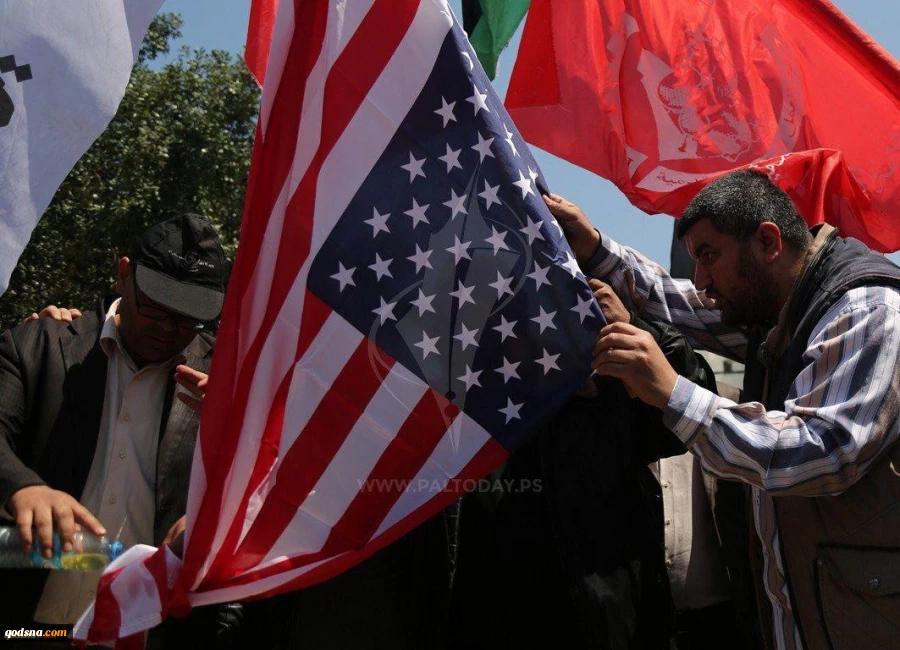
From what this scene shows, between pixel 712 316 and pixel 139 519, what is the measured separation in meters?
2.23

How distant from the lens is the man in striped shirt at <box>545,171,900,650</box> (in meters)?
2.78

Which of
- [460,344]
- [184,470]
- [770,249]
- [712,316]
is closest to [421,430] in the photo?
[460,344]

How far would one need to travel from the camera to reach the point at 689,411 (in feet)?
9.51

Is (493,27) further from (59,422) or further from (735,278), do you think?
(59,422)

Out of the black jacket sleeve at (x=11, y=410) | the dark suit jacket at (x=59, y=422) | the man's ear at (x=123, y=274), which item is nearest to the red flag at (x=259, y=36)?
the man's ear at (x=123, y=274)

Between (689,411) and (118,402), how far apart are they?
2.04 meters

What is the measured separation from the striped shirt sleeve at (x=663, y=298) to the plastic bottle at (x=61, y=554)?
78.2 inches

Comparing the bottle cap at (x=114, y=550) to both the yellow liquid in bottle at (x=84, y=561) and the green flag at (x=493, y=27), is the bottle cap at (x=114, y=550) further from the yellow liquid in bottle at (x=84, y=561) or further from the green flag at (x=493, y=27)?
the green flag at (x=493, y=27)

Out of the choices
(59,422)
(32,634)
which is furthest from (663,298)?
(32,634)

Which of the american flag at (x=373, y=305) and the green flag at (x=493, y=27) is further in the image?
the green flag at (x=493, y=27)

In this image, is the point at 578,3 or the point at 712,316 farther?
the point at 578,3

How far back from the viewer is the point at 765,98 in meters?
4.64

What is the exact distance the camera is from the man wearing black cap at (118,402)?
11.8 ft

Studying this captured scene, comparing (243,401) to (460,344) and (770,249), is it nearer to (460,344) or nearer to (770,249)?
(460,344)
